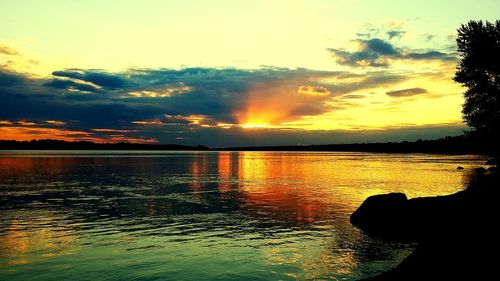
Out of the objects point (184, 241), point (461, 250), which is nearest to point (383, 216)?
point (184, 241)

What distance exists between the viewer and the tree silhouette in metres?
48.7

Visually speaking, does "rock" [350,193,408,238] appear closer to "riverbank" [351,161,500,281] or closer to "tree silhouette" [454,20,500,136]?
"riverbank" [351,161,500,281]

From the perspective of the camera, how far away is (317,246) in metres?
18.0

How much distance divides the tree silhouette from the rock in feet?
119

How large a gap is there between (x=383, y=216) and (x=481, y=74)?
130ft

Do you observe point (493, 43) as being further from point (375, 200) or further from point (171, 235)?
point (171, 235)

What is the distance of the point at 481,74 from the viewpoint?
51344 millimetres

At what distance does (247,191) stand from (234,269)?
2778cm

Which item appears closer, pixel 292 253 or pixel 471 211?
pixel 471 211

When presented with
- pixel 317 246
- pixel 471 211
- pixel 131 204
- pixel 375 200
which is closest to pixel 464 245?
pixel 471 211

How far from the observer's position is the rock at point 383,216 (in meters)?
21.1

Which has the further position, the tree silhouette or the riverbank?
the tree silhouette

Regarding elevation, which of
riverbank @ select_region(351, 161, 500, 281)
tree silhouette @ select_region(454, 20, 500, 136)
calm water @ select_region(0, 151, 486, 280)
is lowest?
calm water @ select_region(0, 151, 486, 280)

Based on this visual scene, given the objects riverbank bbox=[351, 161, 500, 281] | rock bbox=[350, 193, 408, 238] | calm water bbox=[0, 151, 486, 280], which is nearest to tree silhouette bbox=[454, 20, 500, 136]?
calm water bbox=[0, 151, 486, 280]
